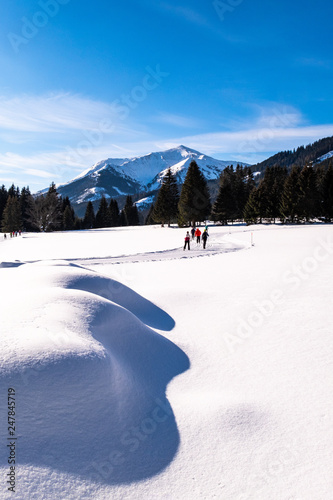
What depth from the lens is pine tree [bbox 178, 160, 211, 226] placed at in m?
47.8

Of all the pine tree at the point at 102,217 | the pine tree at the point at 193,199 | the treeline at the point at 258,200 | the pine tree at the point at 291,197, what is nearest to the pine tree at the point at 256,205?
the treeline at the point at 258,200

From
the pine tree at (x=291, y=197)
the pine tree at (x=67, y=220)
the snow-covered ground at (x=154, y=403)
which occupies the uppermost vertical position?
the pine tree at (x=291, y=197)

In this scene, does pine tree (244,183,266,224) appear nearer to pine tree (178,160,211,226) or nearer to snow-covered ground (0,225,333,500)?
pine tree (178,160,211,226)

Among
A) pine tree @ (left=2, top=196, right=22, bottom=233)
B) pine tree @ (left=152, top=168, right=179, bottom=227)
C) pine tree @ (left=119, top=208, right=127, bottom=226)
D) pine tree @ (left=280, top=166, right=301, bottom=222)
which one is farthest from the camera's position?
pine tree @ (left=119, top=208, right=127, bottom=226)

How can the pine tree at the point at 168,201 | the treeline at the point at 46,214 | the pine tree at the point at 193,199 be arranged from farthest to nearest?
the treeline at the point at 46,214 → the pine tree at the point at 168,201 → the pine tree at the point at 193,199

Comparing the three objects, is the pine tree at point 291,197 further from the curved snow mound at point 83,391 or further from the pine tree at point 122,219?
the curved snow mound at point 83,391

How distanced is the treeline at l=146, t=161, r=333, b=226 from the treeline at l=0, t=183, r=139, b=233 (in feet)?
70.6

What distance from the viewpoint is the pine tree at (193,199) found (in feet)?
157

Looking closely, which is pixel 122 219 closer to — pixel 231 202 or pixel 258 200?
pixel 231 202

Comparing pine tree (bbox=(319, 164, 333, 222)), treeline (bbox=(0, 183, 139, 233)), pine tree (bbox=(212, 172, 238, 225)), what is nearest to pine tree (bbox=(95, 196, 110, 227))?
treeline (bbox=(0, 183, 139, 233))

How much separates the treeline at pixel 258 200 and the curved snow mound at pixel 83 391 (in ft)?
143

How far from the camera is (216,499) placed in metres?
3.04

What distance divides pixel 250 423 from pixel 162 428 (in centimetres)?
124

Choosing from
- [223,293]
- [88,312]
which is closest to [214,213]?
[223,293]
